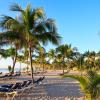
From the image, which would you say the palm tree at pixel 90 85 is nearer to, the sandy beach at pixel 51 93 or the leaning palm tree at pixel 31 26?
the sandy beach at pixel 51 93

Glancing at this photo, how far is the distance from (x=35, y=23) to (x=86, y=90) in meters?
13.1

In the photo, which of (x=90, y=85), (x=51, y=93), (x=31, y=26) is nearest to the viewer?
(x=90, y=85)

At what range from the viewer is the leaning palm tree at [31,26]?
823 inches

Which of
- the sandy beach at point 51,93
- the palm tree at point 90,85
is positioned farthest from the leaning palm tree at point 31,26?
the palm tree at point 90,85

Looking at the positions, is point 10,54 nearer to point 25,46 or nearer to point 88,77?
point 25,46

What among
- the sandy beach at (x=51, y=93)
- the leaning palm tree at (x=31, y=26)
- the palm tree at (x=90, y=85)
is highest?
the leaning palm tree at (x=31, y=26)

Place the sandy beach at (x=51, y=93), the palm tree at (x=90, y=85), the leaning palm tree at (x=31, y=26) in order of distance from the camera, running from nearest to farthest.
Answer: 1. the palm tree at (x=90, y=85)
2. the sandy beach at (x=51, y=93)
3. the leaning palm tree at (x=31, y=26)

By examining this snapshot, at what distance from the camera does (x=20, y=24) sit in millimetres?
21047

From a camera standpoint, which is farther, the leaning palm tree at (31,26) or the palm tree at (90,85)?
the leaning palm tree at (31,26)

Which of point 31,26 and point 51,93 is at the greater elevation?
point 31,26

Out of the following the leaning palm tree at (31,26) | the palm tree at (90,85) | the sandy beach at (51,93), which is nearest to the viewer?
the palm tree at (90,85)

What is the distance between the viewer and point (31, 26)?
21.0 m

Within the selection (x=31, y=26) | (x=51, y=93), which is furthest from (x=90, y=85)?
(x=31, y=26)

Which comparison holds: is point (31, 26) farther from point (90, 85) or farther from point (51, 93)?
point (90, 85)
